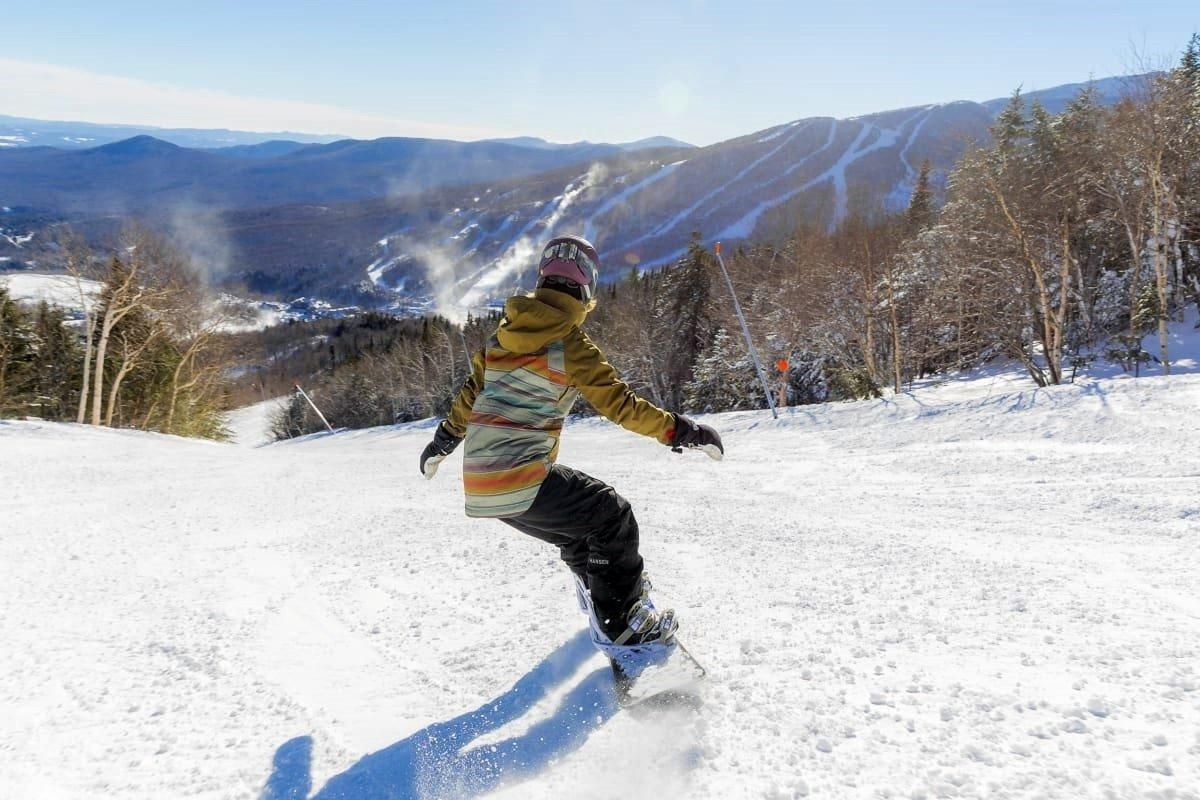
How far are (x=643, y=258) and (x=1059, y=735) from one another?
580 ft

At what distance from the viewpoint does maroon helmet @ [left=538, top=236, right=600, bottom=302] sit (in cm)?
262

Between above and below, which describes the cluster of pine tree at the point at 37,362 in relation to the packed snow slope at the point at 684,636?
below

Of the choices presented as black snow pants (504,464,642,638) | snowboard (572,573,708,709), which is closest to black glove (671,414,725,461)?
black snow pants (504,464,642,638)

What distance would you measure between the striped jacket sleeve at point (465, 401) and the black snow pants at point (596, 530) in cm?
68

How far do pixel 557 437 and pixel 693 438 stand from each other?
1.98 feet

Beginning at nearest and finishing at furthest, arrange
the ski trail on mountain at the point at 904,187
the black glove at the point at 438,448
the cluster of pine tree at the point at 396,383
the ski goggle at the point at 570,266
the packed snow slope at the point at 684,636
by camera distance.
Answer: the packed snow slope at the point at 684,636
the ski goggle at the point at 570,266
the black glove at the point at 438,448
the cluster of pine tree at the point at 396,383
the ski trail on mountain at the point at 904,187

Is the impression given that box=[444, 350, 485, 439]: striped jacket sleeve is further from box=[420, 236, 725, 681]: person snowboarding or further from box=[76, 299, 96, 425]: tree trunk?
box=[76, 299, 96, 425]: tree trunk

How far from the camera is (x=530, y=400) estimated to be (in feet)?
8.34

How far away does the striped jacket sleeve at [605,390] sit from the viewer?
8.24 ft

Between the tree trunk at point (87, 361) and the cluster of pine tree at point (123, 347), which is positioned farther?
the cluster of pine tree at point (123, 347)

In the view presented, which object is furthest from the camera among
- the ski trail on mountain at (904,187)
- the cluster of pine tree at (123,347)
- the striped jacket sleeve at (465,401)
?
the ski trail on mountain at (904,187)

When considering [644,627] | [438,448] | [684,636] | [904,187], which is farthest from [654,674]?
[904,187]

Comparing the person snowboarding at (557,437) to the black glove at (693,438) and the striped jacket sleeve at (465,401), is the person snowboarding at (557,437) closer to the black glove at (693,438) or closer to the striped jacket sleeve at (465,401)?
the black glove at (693,438)

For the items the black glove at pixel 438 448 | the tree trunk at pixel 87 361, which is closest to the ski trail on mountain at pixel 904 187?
the tree trunk at pixel 87 361
